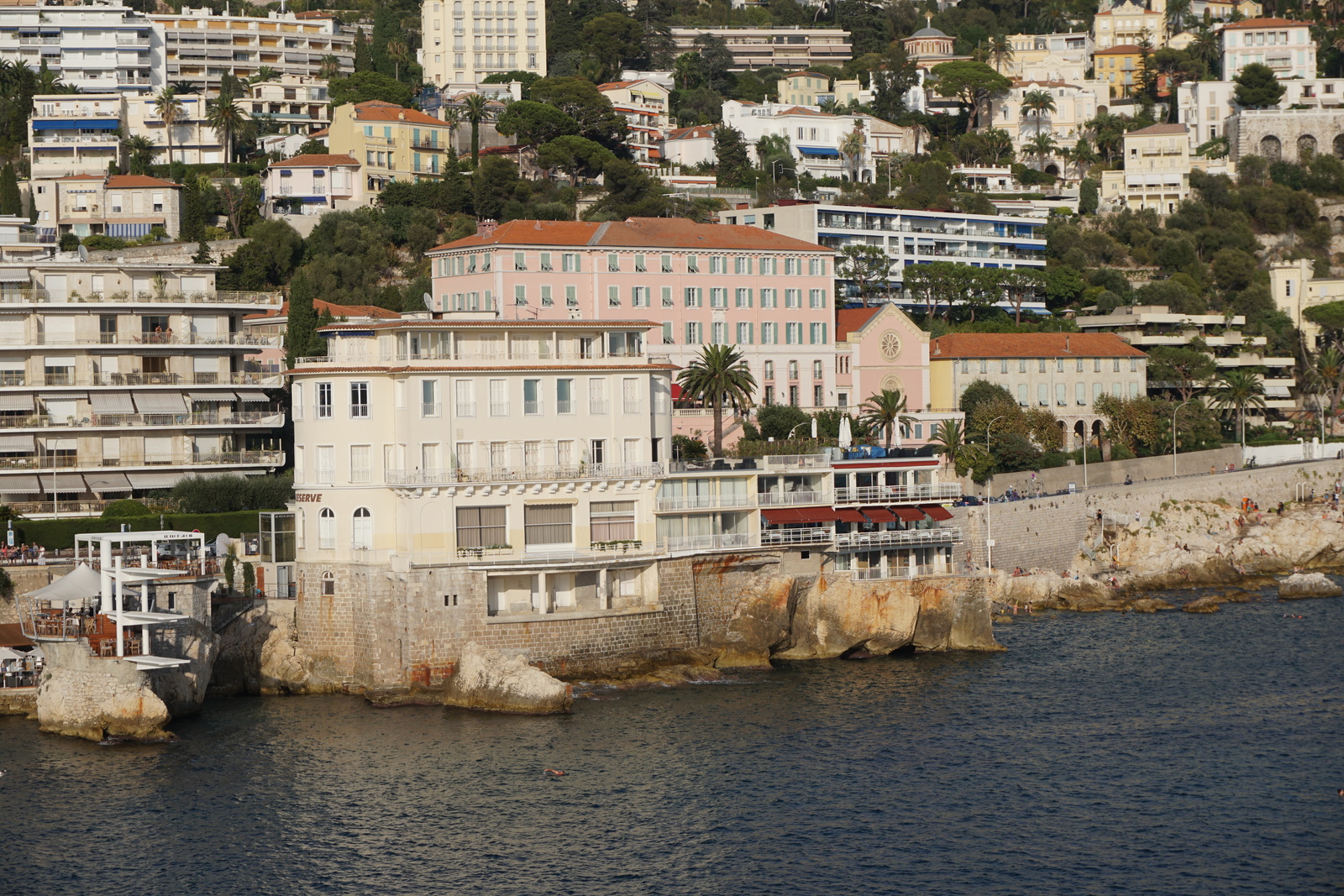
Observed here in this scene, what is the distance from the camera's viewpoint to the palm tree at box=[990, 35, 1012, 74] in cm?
19450

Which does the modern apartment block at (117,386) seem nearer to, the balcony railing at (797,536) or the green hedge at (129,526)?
the green hedge at (129,526)

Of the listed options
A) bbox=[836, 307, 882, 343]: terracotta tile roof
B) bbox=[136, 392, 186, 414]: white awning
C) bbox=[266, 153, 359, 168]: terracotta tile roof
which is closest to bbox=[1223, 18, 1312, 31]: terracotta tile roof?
bbox=[836, 307, 882, 343]: terracotta tile roof

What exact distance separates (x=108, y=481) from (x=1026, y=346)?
190 ft

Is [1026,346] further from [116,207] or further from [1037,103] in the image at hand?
[1037,103]

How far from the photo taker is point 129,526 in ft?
208

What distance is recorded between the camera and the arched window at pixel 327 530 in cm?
5728

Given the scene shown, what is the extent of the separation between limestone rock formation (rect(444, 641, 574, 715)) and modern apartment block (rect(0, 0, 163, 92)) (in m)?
116

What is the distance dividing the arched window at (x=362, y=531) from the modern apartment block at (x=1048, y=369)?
2095 inches

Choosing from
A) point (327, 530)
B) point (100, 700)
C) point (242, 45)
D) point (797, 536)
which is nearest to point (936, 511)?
point (797, 536)

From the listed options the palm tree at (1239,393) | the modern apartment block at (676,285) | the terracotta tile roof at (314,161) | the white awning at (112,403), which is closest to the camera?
the white awning at (112,403)

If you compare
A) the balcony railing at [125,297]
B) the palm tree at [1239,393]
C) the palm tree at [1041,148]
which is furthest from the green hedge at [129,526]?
Result: the palm tree at [1041,148]

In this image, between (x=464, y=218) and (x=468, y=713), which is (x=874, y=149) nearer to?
(x=464, y=218)

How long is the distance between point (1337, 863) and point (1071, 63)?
549 ft

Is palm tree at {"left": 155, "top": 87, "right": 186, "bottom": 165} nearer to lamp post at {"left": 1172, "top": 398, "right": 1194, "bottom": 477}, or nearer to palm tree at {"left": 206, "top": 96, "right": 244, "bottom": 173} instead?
palm tree at {"left": 206, "top": 96, "right": 244, "bottom": 173}
